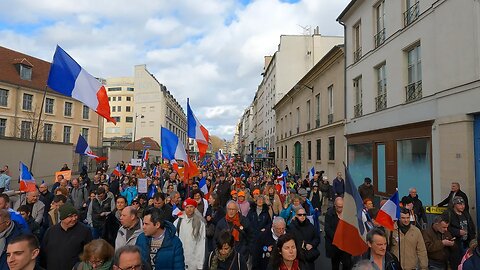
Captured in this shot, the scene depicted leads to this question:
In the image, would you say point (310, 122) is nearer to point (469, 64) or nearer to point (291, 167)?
point (291, 167)

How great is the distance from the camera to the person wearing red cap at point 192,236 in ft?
17.3

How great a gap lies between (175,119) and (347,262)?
84.0m

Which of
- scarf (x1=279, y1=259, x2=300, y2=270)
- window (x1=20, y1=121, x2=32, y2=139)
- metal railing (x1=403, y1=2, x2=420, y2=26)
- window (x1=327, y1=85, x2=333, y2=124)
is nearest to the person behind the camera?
scarf (x1=279, y1=259, x2=300, y2=270)

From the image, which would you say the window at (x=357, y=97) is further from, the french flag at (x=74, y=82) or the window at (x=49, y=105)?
the window at (x=49, y=105)

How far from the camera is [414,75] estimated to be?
42.7 feet

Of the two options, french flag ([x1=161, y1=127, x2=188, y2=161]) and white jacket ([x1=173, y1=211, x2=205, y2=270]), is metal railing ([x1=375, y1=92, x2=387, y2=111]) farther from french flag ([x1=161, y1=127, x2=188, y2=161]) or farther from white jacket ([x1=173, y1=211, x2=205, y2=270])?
white jacket ([x1=173, y1=211, x2=205, y2=270])

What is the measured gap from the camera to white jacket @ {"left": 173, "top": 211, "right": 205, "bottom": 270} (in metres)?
5.26

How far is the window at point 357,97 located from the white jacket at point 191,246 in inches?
548

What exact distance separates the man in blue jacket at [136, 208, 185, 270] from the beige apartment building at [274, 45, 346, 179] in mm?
16484

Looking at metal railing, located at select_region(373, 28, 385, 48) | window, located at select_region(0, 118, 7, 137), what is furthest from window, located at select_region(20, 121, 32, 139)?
metal railing, located at select_region(373, 28, 385, 48)

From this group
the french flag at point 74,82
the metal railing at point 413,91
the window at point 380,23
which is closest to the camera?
the french flag at point 74,82

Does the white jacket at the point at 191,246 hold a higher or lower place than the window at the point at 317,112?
lower

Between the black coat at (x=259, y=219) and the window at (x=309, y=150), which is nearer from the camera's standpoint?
the black coat at (x=259, y=219)

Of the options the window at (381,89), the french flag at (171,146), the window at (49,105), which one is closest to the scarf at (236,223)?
the french flag at (171,146)
